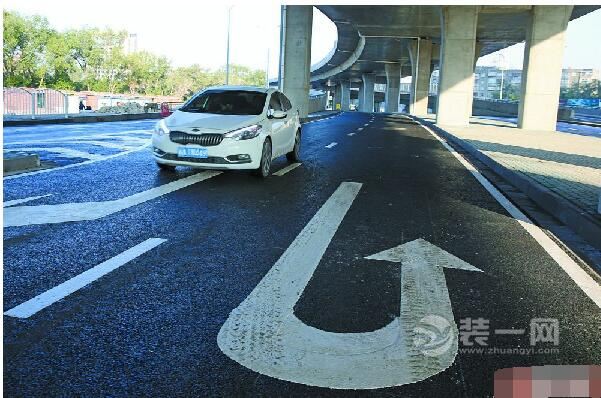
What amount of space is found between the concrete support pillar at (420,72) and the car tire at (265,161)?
5726 centimetres

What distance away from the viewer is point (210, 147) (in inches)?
407

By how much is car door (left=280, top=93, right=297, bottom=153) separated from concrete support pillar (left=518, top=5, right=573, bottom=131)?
27351 mm

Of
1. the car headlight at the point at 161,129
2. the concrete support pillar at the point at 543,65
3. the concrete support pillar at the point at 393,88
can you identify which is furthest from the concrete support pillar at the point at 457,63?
the concrete support pillar at the point at 393,88

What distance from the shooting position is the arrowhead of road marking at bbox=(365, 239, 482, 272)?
18.8 ft

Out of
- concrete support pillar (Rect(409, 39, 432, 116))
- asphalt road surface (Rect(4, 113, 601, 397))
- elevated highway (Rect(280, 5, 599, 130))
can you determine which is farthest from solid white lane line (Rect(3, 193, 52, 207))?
concrete support pillar (Rect(409, 39, 432, 116))

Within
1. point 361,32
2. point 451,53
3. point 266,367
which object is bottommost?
point 266,367

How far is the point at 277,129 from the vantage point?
468 inches

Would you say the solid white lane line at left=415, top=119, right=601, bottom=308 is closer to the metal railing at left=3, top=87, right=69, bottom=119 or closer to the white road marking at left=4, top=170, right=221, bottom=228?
the white road marking at left=4, top=170, right=221, bottom=228

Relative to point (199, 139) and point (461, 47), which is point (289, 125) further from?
point (461, 47)

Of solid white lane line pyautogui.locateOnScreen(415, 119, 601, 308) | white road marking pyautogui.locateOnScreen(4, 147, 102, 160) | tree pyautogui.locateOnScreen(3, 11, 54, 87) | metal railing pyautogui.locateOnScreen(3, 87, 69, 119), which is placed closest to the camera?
solid white lane line pyautogui.locateOnScreen(415, 119, 601, 308)

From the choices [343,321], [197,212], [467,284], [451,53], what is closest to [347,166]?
[197,212]

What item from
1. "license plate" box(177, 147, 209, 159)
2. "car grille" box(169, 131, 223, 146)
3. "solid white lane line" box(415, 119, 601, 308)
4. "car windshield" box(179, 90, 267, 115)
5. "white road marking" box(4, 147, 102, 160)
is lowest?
"solid white lane line" box(415, 119, 601, 308)

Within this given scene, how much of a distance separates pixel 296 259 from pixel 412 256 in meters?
1.15

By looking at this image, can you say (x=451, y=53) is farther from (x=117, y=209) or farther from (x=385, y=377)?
(x=385, y=377)
